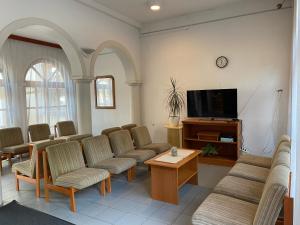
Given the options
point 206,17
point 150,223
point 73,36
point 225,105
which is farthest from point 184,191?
point 206,17

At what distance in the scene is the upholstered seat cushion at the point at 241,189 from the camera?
88.1 inches

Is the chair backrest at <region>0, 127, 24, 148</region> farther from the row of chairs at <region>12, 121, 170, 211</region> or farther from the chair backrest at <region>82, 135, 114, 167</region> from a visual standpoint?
the chair backrest at <region>82, 135, 114, 167</region>

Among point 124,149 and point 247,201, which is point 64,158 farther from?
point 247,201

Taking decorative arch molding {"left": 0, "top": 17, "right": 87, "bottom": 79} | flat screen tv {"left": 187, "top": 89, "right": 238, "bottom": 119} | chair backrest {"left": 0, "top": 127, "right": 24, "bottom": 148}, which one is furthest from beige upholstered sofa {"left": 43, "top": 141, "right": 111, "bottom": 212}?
flat screen tv {"left": 187, "top": 89, "right": 238, "bottom": 119}

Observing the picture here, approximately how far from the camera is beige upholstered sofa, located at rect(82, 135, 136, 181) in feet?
11.0

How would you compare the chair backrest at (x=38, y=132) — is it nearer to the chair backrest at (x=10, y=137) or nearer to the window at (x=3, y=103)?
the chair backrest at (x=10, y=137)

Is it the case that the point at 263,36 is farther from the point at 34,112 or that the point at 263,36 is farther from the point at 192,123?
the point at 34,112

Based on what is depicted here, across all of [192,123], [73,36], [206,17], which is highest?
[206,17]

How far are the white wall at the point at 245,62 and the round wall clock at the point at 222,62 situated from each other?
0.08m

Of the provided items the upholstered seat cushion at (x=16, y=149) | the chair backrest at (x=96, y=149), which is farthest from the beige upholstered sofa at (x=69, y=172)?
the upholstered seat cushion at (x=16, y=149)

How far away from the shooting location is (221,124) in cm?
441

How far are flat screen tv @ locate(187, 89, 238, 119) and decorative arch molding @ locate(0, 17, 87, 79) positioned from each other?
2294 mm

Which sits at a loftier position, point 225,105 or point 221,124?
point 225,105

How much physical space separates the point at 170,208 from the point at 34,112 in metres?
4.65
